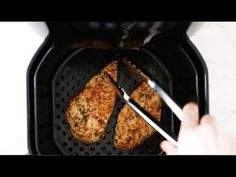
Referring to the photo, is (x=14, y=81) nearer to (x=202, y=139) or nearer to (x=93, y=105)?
(x=93, y=105)

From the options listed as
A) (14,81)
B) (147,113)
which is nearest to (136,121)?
(147,113)

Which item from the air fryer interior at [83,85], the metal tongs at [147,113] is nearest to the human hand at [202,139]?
the metal tongs at [147,113]

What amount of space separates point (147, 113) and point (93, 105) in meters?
0.10

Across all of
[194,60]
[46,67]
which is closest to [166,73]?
[194,60]

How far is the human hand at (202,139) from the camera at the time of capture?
50 centimetres

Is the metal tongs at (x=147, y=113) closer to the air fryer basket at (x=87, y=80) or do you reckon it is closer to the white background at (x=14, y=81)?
the air fryer basket at (x=87, y=80)

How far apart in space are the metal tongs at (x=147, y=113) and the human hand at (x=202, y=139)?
45 millimetres

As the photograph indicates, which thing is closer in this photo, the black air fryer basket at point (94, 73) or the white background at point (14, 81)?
the black air fryer basket at point (94, 73)

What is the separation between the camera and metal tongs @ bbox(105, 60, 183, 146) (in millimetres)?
579

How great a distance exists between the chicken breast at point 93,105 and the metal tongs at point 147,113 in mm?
14

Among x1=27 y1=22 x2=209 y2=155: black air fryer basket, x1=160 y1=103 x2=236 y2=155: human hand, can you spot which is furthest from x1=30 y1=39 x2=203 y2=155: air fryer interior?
x1=160 y1=103 x2=236 y2=155: human hand

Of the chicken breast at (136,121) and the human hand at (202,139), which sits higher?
the chicken breast at (136,121)

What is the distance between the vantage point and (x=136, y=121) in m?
0.70
